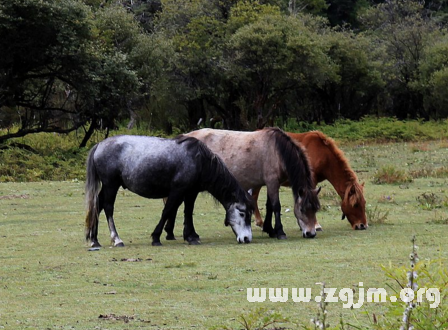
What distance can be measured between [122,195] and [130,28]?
1745 cm

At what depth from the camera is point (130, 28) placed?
37719 mm

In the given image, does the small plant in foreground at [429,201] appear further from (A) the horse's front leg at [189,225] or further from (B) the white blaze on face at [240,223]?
(A) the horse's front leg at [189,225]

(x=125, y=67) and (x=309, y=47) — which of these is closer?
(x=125, y=67)

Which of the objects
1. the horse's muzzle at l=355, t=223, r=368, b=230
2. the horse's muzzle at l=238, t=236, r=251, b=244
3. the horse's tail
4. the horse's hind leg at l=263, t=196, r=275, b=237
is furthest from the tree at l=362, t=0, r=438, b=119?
the horse's tail

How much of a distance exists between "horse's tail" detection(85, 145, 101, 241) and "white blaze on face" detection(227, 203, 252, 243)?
2018 millimetres

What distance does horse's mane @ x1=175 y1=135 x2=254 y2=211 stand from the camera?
12953mm

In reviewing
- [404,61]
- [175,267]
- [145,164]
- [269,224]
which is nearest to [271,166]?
[269,224]

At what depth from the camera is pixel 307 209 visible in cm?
1327

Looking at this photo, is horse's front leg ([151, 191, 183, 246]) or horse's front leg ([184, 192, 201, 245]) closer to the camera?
horse's front leg ([151, 191, 183, 246])

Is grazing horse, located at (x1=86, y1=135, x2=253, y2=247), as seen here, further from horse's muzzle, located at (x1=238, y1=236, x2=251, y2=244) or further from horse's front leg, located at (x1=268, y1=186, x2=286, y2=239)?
horse's front leg, located at (x1=268, y1=186, x2=286, y2=239)

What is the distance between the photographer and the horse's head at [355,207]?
1439 cm

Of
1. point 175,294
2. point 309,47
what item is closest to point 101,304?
point 175,294

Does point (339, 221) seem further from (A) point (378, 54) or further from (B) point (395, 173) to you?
(A) point (378, 54)

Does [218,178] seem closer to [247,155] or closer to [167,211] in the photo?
[167,211]
